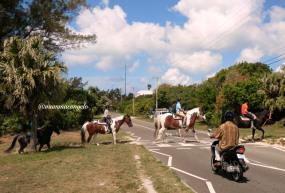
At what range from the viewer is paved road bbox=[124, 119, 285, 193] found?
11.0 m

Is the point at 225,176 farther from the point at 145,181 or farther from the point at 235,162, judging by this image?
the point at 145,181

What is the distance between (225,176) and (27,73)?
11160 millimetres

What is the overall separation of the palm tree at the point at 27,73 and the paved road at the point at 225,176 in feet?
19.8

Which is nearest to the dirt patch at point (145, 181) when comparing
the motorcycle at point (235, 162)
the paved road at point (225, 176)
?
the paved road at point (225, 176)

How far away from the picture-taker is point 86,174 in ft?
42.5

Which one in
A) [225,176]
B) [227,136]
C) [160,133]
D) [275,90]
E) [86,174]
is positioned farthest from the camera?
[275,90]

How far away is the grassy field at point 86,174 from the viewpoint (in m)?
10.8

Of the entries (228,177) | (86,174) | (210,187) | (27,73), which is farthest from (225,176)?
(27,73)

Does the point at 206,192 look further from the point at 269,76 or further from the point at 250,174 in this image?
the point at 269,76

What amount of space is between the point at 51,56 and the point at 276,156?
11194 millimetres

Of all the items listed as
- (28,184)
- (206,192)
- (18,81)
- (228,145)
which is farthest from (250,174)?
(18,81)

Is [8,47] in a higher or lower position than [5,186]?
higher

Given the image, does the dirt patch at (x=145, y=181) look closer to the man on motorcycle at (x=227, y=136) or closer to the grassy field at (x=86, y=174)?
the grassy field at (x=86, y=174)

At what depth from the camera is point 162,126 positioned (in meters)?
25.8
